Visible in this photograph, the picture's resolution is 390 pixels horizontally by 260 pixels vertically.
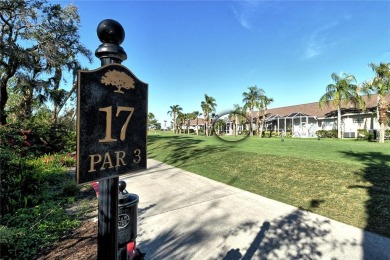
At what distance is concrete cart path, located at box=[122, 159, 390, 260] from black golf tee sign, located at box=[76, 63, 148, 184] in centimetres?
209

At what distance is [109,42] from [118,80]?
29 centimetres

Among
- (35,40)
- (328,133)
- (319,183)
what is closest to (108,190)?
(319,183)

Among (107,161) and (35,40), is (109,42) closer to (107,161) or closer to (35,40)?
(107,161)

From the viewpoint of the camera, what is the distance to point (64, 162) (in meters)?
10.7

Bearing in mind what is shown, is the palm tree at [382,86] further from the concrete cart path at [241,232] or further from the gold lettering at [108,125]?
the gold lettering at [108,125]

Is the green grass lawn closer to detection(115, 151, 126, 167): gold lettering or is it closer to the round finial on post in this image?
detection(115, 151, 126, 167): gold lettering

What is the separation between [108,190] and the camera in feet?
5.80

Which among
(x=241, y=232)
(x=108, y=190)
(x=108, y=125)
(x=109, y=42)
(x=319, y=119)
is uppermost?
(x=319, y=119)

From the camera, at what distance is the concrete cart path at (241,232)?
3.31 metres

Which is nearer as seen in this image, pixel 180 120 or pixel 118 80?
pixel 118 80

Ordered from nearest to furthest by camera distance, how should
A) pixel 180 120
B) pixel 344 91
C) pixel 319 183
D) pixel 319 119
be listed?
pixel 319 183 < pixel 344 91 < pixel 319 119 < pixel 180 120

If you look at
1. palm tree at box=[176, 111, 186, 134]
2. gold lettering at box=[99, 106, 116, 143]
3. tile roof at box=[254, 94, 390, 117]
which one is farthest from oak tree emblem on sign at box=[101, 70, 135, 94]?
palm tree at box=[176, 111, 186, 134]

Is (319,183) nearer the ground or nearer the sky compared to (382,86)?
nearer the ground

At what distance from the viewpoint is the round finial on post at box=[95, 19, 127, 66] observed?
5.69 feet
